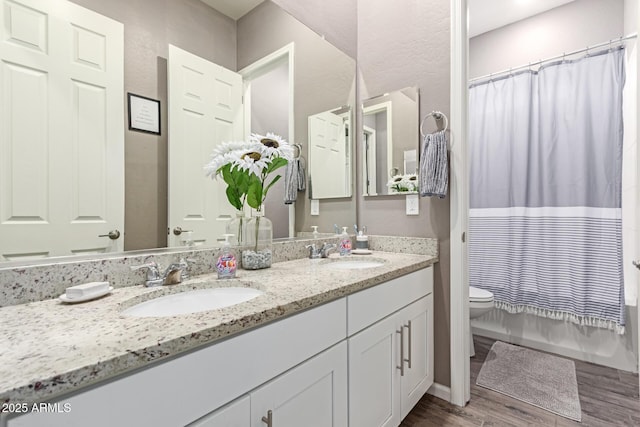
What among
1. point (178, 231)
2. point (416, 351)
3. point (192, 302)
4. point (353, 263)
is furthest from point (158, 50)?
point (416, 351)

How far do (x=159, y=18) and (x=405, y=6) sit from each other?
4.84 ft

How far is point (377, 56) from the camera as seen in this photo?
6.59 feet

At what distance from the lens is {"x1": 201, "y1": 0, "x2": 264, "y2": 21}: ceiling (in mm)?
1292

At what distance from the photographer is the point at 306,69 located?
1.81m

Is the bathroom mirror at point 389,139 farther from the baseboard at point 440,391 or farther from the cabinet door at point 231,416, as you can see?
the cabinet door at point 231,416

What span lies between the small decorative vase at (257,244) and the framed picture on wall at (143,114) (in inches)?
20.6

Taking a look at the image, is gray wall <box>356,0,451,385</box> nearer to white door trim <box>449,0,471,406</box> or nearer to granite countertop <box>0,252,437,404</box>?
white door trim <box>449,0,471,406</box>

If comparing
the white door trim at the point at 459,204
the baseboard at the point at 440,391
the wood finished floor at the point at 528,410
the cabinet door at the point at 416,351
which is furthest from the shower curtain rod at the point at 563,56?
the baseboard at the point at 440,391

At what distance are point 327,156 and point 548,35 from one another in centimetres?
220

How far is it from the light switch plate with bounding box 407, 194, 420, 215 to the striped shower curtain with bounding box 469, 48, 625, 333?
Answer: 1079 millimetres

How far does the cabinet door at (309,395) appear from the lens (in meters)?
0.76

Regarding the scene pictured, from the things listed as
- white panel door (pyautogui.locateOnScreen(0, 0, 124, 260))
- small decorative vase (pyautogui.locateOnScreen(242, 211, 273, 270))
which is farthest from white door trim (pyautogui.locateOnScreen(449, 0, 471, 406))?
white panel door (pyautogui.locateOnScreen(0, 0, 124, 260))

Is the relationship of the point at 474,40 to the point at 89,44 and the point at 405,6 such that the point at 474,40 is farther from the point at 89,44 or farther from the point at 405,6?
the point at 89,44

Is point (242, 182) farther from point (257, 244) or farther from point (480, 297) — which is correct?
point (480, 297)
